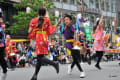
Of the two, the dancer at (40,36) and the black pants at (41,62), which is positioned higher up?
the dancer at (40,36)

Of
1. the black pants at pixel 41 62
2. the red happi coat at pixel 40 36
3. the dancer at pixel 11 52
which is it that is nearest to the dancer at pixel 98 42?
the red happi coat at pixel 40 36

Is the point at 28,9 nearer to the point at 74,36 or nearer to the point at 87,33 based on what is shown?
the point at 87,33

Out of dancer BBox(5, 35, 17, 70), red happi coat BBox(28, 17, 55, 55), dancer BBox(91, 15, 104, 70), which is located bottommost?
dancer BBox(5, 35, 17, 70)

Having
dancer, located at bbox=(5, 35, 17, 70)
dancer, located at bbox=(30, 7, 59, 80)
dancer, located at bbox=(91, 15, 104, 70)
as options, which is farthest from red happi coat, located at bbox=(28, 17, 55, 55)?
dancer, located at bbox=(5, 35, 17, 70)

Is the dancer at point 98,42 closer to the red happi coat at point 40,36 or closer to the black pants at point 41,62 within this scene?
the red happi coat at point 40,36

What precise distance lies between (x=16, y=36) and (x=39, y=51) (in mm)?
23060

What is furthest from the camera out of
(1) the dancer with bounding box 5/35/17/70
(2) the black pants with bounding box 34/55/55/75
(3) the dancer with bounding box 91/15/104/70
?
(1) the dancer with bounding box 5/35/17/70

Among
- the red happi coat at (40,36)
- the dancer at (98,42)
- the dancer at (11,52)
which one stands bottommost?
the dancer at (11,52)

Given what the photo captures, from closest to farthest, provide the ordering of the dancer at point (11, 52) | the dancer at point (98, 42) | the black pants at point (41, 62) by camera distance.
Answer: the black pants at point (41, 62) < the dancer at point (98, 42) < the dancer at point (11, 52)

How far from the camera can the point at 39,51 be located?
601 centimetres

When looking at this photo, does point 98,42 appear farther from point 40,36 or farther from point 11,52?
point 11,52

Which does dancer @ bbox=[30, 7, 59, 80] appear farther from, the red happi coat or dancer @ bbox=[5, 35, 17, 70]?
dancer @ bbox=[5, 35, 17, 70]

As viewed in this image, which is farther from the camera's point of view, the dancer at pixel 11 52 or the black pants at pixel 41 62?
the dancer at pixel 11 52

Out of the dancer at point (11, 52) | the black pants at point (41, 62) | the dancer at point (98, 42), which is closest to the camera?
the black pants at point (41, 62)
